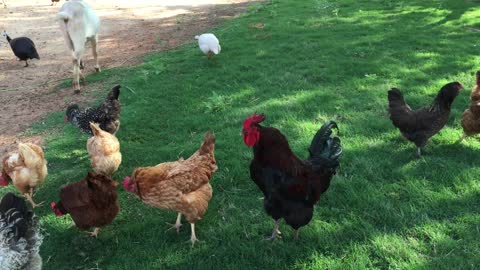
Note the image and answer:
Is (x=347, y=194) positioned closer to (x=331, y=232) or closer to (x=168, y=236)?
(x=331, y=232)

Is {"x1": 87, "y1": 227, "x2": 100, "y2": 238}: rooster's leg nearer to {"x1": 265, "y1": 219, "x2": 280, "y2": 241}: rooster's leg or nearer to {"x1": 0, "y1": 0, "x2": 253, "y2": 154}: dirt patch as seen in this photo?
{"x1": 265, "y1": 219, "x2": 280, "y2": 241}: rooster's leg

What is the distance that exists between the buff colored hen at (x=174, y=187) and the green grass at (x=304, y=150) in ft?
1.31

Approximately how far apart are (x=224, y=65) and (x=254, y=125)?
237 inches

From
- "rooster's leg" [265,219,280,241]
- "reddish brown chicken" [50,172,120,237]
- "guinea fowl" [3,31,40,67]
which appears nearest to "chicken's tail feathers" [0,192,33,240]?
"reddish brown chicken" [50,172,120,237]

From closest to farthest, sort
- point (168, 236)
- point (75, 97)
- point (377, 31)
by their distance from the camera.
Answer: point (168, 236), point (75, 97), point (377, 31)

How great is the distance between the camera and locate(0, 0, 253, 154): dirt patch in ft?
27.9

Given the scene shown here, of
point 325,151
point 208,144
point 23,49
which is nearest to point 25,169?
point 208,144

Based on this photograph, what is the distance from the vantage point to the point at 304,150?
5.89 metres

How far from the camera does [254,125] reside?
12.6 feet

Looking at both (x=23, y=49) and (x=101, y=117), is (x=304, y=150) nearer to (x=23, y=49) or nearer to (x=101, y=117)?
(x=101, y=117)

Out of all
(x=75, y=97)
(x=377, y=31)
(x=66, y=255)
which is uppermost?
(x=377, y=31)

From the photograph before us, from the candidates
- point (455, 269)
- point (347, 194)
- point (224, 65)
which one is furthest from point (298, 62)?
point (455, 269)

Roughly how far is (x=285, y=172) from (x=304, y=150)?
1.97 m

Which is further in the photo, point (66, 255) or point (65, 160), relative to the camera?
point (65, 160)
